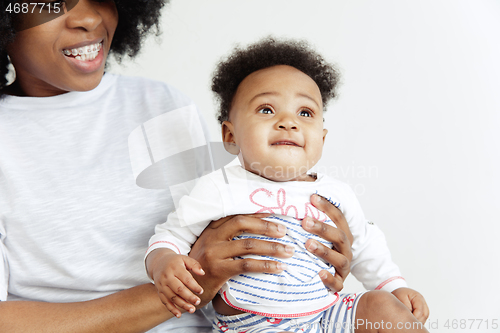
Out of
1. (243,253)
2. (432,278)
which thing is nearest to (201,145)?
(243,253)

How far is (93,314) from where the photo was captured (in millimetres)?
1058

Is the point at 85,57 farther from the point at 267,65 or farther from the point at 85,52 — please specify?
the point at 267,65

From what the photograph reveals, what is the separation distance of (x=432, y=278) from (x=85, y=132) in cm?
165

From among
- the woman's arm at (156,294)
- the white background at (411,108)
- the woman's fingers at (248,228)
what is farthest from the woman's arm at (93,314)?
the white background at (411,108)

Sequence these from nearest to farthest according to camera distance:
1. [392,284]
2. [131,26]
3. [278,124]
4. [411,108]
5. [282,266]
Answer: [282,266], [278,124], [392,284], [131,26], [411,108]

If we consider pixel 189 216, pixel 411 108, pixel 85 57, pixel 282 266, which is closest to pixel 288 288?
pixel 282 266

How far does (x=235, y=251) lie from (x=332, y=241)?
26 cm

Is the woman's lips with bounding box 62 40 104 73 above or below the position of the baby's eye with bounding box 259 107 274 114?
above

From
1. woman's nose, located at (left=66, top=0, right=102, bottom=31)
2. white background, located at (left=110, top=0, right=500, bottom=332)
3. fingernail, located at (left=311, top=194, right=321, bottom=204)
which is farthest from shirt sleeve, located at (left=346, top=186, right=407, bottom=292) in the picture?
→ woman's nose, located at (left=66, top=0, right=102, bottom=31)

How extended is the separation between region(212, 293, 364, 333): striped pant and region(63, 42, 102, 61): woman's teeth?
765 mm

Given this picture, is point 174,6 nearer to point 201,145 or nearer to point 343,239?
point 201,145

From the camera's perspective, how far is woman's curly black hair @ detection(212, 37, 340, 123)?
1.36 meters

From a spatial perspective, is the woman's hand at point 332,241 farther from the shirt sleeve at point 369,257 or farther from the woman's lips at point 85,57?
the woman's lips at point 85,57

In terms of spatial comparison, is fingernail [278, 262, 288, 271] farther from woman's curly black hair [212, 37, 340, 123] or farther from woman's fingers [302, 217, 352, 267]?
woman's curly black hair [212, 37, 340, 123]
